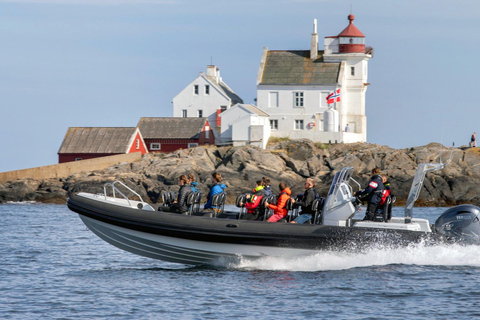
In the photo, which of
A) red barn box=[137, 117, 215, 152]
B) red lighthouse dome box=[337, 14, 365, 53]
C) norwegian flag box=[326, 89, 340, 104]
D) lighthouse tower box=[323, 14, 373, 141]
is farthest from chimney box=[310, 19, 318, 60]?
red barn box=[137, 117, 215, 152]

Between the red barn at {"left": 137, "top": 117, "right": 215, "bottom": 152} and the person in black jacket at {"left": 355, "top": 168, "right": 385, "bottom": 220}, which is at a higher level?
the red barn at {"left": 137, "top": 117, "right": 215, "bottom": 152}

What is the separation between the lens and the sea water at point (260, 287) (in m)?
9.95

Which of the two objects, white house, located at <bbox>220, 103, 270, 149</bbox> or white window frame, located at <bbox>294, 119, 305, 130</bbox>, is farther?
white window frame, located at <bbox>294, 119, 305, 130</bbox>

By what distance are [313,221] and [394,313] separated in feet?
9.47

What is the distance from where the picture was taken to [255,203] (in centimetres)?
1249

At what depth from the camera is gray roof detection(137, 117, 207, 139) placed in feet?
163

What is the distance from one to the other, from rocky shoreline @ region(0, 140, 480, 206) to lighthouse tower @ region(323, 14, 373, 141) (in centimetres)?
682

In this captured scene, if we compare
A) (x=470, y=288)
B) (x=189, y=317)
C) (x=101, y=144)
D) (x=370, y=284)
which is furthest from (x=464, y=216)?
(x=101, y=144)

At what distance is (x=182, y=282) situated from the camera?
39.0ft

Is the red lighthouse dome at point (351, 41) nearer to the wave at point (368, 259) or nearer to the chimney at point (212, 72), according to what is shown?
the chimney at point (212, 72)

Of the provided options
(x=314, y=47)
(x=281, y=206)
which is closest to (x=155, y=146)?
(x=314, y=47)

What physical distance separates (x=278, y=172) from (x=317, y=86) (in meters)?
10.9

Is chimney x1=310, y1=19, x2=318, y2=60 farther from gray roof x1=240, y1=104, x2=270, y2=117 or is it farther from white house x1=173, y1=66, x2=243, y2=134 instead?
white house x1=173, y1=66, x2=243, y2=134

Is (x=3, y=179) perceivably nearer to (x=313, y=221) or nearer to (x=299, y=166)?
(x=299, y=166)
